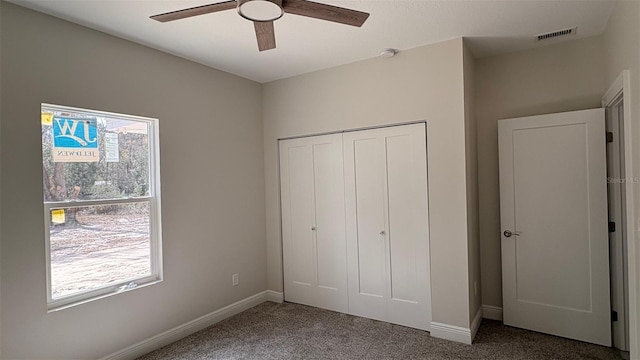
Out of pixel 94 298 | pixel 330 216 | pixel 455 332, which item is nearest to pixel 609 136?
pixel 455 332

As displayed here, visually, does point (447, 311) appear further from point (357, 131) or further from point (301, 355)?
point (357, 131)

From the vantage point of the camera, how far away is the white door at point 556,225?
291 centimetres

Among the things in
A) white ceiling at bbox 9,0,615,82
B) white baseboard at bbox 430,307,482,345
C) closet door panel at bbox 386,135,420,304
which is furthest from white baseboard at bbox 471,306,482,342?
white ceiling at bbox 9,0,615,82

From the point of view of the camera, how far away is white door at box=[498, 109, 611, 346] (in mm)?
2910

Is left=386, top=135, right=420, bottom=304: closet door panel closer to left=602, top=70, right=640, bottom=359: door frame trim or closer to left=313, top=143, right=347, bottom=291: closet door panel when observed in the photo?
left=313, top=143, right=347, bottom=291: closet door panel

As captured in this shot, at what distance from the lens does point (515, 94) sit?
3.39m

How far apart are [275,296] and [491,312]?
2.40m

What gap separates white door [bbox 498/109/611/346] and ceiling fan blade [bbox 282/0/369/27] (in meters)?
2.16

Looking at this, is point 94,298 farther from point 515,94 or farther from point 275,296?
point 515,94

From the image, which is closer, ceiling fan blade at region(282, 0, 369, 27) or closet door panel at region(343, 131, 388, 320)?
ceiling fan blade at region(282, 0, 369, 27)

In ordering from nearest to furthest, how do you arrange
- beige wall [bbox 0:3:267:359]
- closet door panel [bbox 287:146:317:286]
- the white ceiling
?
1. beige wall [bbox 0:3:267:359]
2. the white ceiling
3. closet door panel [bbox 287:146:317:286]

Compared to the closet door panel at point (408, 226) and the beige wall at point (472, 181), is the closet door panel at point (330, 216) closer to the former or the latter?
the closet door panel at point (408, 226)

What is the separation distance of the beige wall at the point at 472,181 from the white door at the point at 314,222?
1.27 meters

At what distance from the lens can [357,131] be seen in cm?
361
